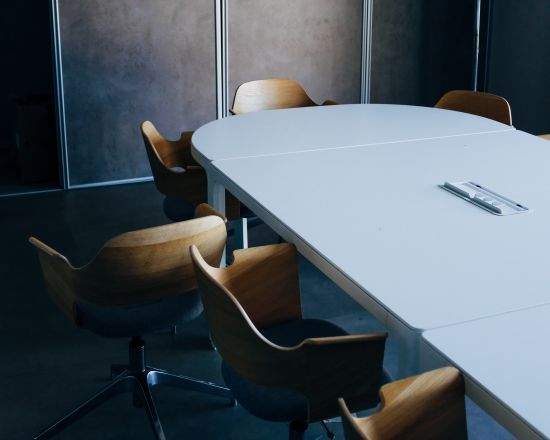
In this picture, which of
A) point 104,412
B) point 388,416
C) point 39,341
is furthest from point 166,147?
point 388,416

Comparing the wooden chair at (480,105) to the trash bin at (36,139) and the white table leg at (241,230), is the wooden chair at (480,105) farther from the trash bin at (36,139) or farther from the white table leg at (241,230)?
the trash bin at (36,139)

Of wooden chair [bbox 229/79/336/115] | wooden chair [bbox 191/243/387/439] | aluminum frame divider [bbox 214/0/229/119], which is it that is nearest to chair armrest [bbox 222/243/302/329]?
wooden chair [bbox 191/243/387/439]

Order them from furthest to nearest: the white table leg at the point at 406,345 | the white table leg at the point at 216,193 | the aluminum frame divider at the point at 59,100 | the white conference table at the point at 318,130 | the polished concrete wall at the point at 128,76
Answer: the polished concrete wall at the point at 128,76 → the aluminum frame divider at the point at 59,100 → the white conference table at the point at 318,130 → the white table leg at the point at 216,193 → the white table leg at the point at 406,345

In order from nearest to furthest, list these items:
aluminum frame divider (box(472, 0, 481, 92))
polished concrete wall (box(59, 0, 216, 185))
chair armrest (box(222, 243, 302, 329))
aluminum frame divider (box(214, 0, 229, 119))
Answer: chair armrest (box(222, 243, 302, 329)) < polished concrete wall (box(59, 0, 216, 185)) < aluminum frame divider (box(214, 0, 229, 119)) < aluminum frame divider (box(472, 0, 481, 92))

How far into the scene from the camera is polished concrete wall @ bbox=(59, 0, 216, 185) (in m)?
5.44

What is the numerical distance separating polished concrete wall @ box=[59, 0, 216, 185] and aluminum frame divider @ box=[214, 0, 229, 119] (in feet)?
0.13

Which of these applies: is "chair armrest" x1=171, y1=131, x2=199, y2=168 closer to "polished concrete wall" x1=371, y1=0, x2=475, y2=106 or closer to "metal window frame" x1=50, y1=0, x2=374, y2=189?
"metal window frame" x1=50, y1=0, x2=374, y2=189

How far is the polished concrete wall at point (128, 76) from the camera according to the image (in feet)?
17.8

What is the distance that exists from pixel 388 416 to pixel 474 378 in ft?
0.59

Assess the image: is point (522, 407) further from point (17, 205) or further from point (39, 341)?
point (17, 205)

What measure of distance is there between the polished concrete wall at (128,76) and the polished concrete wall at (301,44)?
220 mm

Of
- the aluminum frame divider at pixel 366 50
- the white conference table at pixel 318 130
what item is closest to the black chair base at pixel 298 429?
the white conference table at pixel 318 130

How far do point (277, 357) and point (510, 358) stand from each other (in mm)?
545

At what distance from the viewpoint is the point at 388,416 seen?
1.54 meters
